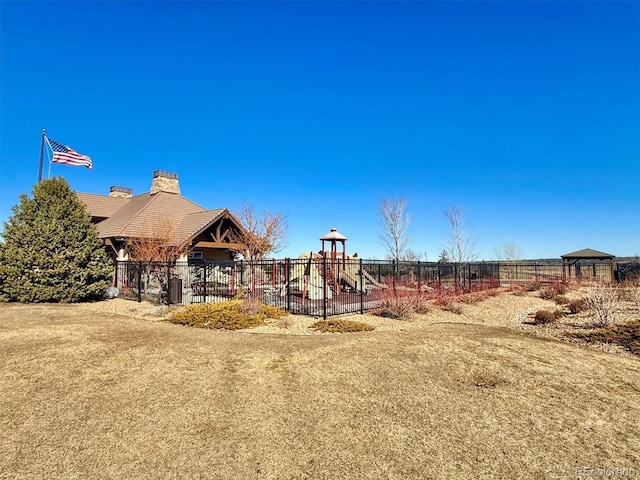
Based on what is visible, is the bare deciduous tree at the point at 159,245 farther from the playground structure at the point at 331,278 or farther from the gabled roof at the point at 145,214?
the playground structure at the point at 331,278

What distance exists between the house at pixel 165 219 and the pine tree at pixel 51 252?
4.03 metres

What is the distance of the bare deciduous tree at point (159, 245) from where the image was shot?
17.3 meters

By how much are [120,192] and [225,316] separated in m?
24.4

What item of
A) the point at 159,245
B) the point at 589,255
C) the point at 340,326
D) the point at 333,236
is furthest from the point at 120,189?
the point at 589,255

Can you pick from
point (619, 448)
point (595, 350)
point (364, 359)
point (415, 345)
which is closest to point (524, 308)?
point (595, 350)

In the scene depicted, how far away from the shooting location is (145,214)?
2144cm

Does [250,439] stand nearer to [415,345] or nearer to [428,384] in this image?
[428,384]

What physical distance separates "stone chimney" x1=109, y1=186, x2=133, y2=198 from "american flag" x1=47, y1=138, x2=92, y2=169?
399 inches

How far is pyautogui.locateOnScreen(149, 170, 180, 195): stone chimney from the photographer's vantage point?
25.0 m

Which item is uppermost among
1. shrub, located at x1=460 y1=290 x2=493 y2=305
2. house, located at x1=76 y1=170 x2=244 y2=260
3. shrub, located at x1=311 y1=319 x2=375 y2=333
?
house, located at x1=76 y1=170 x2=244 y2=260

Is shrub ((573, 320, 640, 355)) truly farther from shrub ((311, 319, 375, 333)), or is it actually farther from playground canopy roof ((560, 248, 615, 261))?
playground canopy roof ((560, 248, 615, 261))

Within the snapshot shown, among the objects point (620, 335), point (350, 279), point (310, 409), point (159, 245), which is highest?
point (159, 245)

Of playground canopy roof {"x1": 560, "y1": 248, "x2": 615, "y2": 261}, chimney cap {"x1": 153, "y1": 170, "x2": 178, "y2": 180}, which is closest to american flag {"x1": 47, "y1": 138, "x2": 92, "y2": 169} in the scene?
chimney cap {"x1": 153, "y1": 170, "x2": 178, "y2": 180}

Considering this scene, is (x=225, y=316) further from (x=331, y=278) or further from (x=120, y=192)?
(x=120, y=192)
